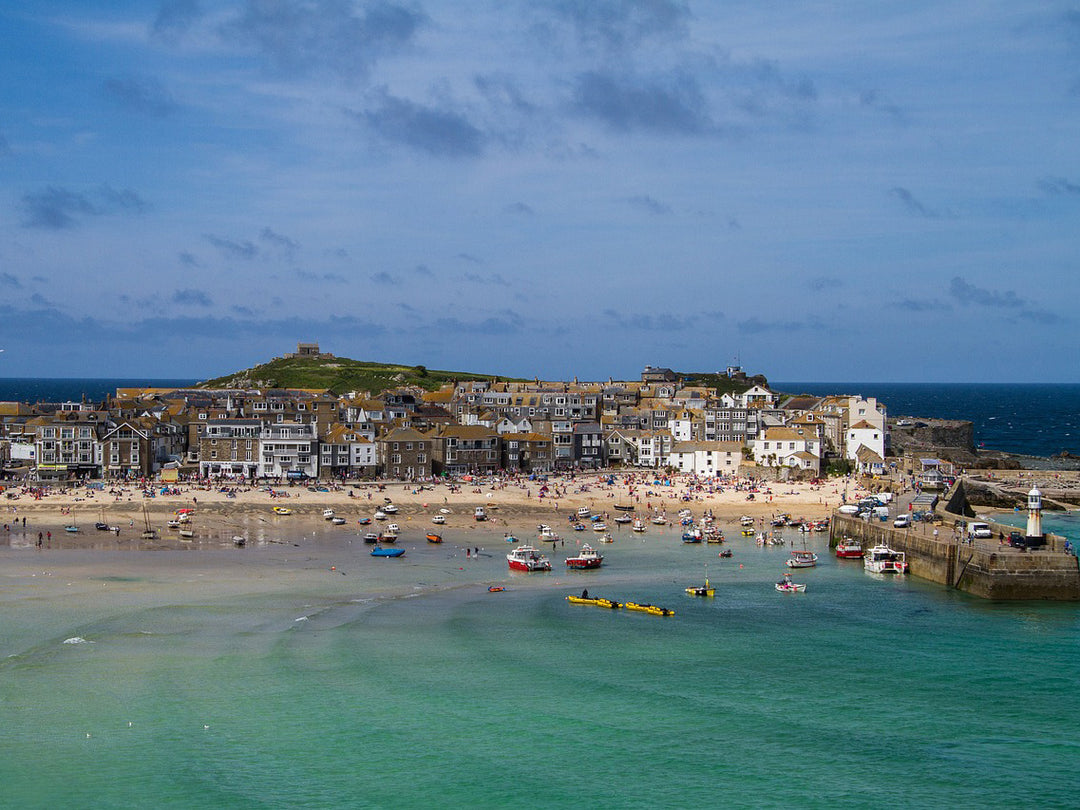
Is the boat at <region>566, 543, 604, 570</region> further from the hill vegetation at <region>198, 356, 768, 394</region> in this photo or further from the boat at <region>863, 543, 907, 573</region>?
the hill vegetation at <region>198, 356, 768, 394</region>

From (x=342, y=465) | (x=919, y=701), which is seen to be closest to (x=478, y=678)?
(x=919, y=701)

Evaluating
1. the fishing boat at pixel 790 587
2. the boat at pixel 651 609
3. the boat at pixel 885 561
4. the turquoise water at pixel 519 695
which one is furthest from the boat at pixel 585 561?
the boat at pixel 885 561

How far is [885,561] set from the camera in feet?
191

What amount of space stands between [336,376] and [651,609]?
125600 mm

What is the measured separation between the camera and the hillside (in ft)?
525

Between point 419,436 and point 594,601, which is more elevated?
point 419,436

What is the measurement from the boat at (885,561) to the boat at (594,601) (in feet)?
53.5

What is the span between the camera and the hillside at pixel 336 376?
160000 mm

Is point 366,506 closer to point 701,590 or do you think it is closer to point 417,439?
point 417,439

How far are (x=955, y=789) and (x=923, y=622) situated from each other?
1773 cm

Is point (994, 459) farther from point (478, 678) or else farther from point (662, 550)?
point (478, 678)

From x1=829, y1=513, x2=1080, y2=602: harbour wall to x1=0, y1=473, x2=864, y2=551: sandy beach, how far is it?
2078 centimetres

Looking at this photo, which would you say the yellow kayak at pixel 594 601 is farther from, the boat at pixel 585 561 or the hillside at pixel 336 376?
the hillside at pixel 336 376

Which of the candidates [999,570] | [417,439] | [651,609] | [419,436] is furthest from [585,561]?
[419,436]
